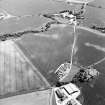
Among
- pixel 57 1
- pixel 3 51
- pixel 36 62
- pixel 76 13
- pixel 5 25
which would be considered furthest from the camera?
pixel 57 1

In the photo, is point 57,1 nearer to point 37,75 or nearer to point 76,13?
point 76,13

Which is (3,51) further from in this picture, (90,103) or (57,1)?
(57,1)

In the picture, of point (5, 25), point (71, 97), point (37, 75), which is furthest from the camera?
point (5, 25)

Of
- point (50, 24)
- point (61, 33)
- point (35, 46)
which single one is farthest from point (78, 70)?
point (50, 24)

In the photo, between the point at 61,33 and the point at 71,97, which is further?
the point at 61,33

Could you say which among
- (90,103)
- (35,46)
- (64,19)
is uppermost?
(64,19)

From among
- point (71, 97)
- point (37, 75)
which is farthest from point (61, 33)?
point (71, 97)

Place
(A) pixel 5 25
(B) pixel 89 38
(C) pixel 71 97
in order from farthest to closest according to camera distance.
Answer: (A) pixel 5 25 < (B) pixel 89 38 < (C) pixel 71 97

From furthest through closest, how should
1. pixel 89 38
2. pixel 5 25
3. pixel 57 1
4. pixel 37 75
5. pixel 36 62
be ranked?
1. pixel 57 1
2. pixel 5 25
3. pixel 89 38
4. pixel 36 62
5. pixel 37 75

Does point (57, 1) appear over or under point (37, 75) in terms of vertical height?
over
